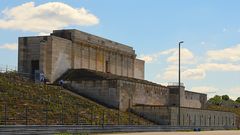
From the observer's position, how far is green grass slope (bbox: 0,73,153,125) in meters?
44.5

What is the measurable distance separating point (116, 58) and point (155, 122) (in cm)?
2573

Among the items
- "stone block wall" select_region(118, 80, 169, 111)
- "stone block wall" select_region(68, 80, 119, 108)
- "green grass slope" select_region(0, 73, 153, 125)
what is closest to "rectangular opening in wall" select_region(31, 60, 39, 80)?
"green grass slope" select_region(0, 73, 153, 125)

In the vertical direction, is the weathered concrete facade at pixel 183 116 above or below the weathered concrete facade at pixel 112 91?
below

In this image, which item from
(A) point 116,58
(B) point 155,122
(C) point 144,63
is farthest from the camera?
(C) point 144,63

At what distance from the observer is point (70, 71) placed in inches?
2975

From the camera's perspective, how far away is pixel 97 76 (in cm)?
7319

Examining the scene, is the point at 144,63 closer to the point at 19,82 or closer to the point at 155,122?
the point at 155,122

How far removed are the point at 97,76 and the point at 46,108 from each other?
23326mm

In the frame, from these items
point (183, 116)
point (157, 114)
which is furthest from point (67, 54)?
point (183, 116)

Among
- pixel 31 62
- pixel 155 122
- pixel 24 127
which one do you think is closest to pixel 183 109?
pixel 155 122

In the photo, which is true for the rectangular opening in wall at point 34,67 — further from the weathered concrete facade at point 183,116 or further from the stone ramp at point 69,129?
the stone ramp at point 69,129

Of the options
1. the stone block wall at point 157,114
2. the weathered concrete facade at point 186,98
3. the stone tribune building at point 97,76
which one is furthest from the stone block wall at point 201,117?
the weathered concrete facade at point 186,98

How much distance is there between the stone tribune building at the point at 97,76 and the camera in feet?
225

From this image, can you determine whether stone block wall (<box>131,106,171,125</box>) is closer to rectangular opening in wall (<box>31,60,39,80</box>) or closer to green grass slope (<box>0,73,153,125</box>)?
green grass slope (<box>0,73,153,125</box>)
